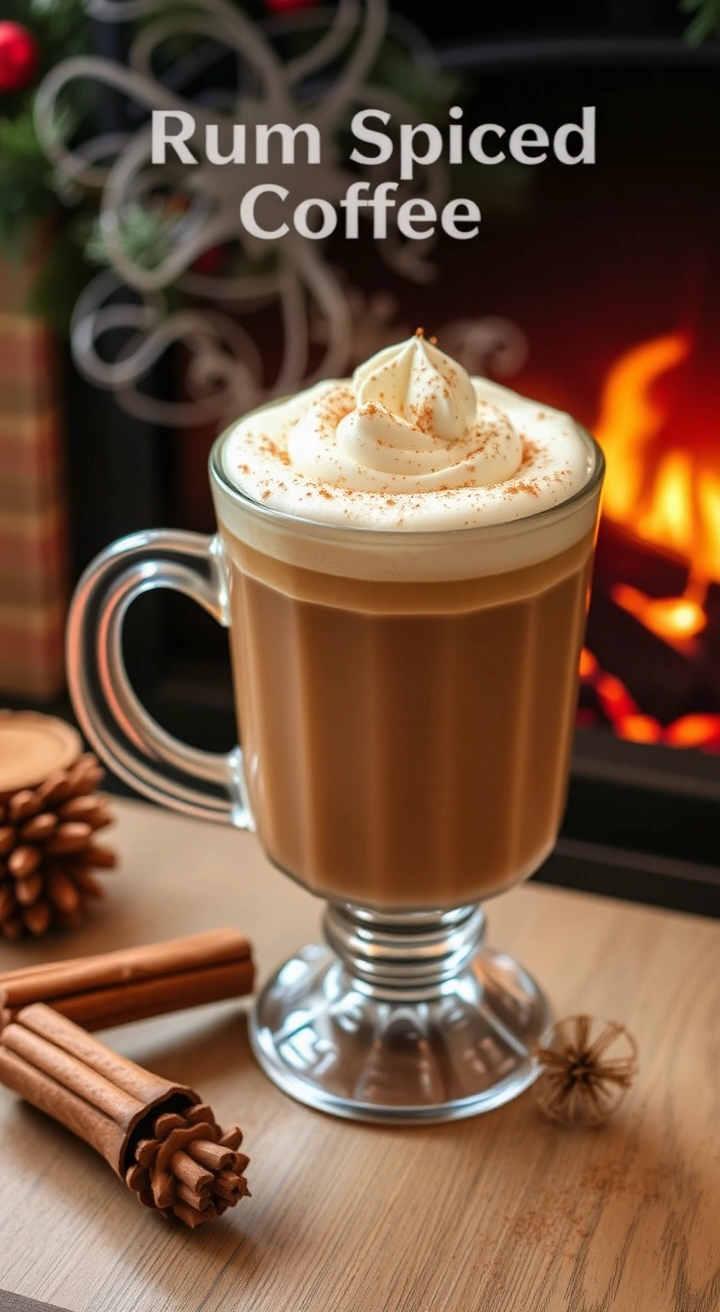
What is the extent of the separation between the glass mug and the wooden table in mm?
31

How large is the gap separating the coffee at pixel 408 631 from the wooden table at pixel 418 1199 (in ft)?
0.46

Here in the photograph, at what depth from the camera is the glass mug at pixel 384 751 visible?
71 centimetres

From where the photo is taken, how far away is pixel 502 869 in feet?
2.65

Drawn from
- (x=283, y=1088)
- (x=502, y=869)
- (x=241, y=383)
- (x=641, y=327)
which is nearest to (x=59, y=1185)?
(x=283, y=1088)

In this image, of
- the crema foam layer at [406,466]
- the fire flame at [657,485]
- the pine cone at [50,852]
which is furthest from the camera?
the fire flame at [657,485]

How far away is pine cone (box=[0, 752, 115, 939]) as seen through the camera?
95 centimetres

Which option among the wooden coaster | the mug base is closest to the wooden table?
the mug base

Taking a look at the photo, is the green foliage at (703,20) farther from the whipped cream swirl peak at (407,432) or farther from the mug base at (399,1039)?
the mug base at (399,1039)

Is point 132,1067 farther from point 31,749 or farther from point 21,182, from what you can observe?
point 21,182

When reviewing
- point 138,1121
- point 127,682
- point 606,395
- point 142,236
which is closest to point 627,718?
point 606,395

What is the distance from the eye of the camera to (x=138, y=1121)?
741 mm

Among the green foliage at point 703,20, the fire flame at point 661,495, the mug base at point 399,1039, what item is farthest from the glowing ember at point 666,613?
the mug base at point 399,1039

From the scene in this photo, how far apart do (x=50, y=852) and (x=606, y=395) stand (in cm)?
82

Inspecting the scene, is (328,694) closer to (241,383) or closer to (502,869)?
(502,869)
